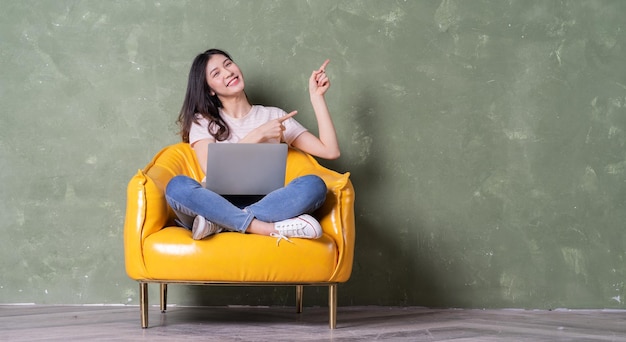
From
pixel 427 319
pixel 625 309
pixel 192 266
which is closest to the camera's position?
pixel 192 266

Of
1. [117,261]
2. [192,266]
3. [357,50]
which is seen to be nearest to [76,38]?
[117,261]

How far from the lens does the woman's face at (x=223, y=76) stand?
10.9ft

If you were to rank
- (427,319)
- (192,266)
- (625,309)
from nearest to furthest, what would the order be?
(192,266), (427,319), (625,309)

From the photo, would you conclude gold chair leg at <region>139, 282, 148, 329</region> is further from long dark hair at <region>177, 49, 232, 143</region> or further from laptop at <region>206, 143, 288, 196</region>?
long dark hair at <region>177, 49, 232, 143</region>

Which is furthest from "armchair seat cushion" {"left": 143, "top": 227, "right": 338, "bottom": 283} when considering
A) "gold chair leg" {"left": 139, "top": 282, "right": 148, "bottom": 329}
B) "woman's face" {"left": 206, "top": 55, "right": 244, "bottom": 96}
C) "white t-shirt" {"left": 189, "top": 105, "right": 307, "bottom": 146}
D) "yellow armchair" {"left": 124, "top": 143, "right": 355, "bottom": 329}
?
"woman's face" {"left": 206, "top": 55, "right": 244, "bottom": 96}

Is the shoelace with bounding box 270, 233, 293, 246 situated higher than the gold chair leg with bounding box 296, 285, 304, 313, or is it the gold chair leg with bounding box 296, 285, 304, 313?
the shoelace with bounding box 270, 233, 293, 246

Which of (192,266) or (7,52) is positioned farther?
(7,52)

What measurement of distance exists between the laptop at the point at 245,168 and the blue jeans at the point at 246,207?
10 cm

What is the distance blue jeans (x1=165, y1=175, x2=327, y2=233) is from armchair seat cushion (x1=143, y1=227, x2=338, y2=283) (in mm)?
64

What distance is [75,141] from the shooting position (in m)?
3.65

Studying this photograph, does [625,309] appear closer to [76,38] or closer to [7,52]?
[76,38]

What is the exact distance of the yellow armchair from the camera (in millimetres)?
2672

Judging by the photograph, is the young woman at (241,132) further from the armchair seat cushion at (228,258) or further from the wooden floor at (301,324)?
the wooden floor at (301,324)

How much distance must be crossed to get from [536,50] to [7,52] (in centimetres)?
244
